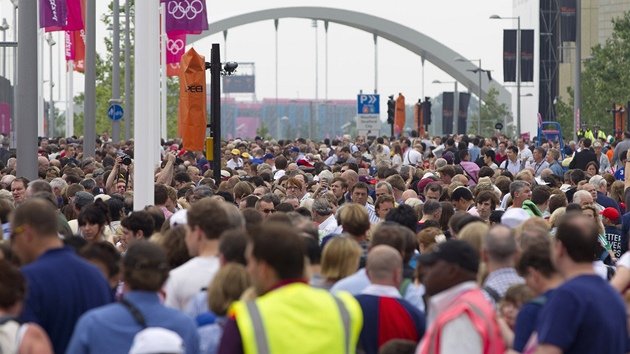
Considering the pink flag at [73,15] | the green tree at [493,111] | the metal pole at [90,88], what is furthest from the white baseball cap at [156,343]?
the green tree at [493,111]

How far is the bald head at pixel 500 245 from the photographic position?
7.34 meters

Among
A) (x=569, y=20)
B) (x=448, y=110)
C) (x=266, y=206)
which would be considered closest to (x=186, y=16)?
(x=266, y=206)

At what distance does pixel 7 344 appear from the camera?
609 cm

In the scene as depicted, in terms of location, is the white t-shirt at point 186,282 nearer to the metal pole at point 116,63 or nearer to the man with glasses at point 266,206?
the man with glasses at point 266,206

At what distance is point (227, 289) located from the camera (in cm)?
669

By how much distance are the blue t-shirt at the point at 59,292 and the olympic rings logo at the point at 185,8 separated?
22635mm

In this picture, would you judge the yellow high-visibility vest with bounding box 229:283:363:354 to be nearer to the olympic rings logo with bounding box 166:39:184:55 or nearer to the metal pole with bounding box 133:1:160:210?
the metal pole with bounding box 133:1:160:210

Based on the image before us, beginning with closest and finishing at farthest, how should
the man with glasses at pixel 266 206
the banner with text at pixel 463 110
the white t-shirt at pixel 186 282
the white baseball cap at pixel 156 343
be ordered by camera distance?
the white baseball cap at pixel 156 343, the white t-shirt at pixel 186 282, the man with glasses at pixel 266 206, the banner with text at pixel 463 110

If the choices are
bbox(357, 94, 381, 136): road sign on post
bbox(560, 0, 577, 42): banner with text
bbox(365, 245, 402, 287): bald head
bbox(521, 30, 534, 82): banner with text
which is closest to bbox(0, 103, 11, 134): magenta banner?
bbox(357, 94, 381, 136): road sign on post

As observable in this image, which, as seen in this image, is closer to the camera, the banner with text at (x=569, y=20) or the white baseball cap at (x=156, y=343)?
the white baseball cap at (x=156, y=343)

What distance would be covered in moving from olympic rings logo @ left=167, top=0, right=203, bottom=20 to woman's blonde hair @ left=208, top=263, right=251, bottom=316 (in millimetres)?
22916

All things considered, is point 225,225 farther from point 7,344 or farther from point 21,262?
point 7,344

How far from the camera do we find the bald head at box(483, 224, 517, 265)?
7344 mm

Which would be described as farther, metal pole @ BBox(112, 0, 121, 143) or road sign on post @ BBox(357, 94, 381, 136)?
road sign on post @ BBox(357, 94, 381, 136)
